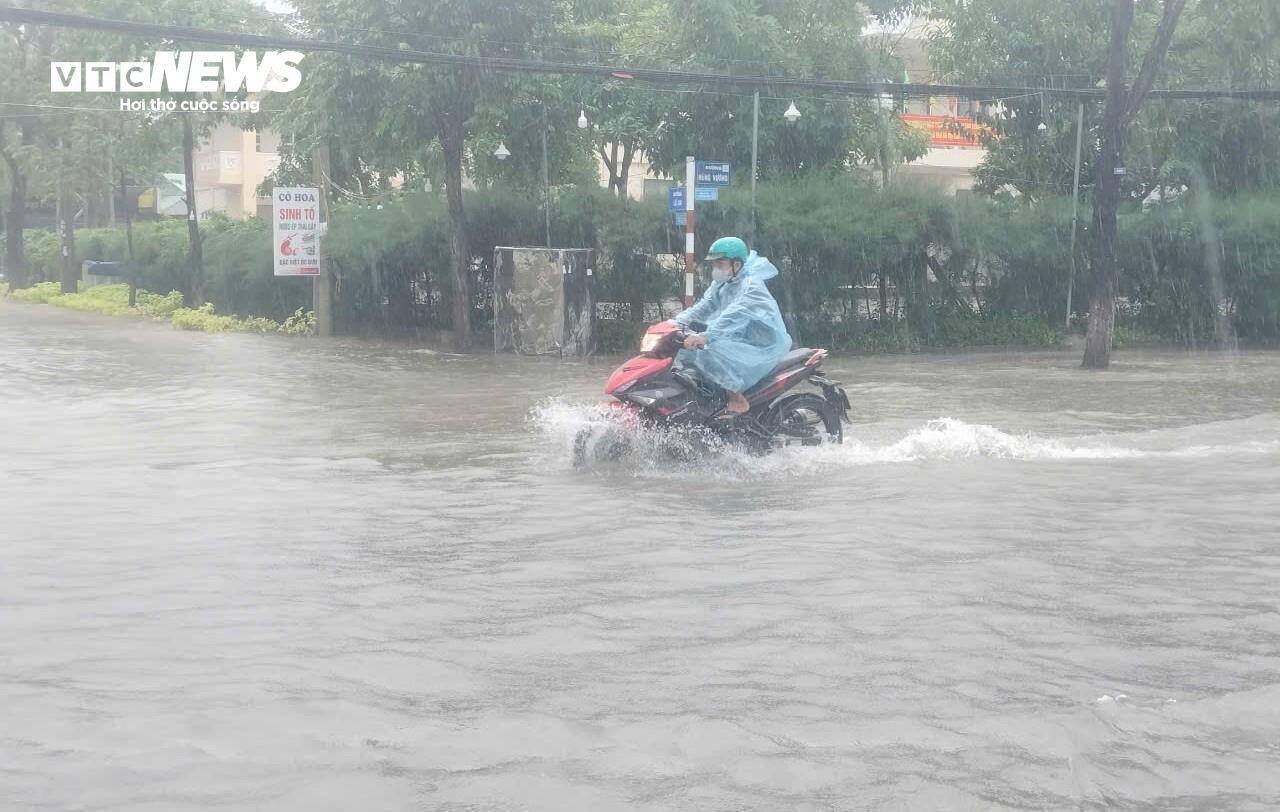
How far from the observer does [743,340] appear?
11.9 m

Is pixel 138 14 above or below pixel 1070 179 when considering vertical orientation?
above

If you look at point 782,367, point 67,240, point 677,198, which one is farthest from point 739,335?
point 67,240

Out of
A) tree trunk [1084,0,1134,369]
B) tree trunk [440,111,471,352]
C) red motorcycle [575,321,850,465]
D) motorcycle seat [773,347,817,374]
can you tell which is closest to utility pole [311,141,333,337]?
tree trunk [440,111,471,352]

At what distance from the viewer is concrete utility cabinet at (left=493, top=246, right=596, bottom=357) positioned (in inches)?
914

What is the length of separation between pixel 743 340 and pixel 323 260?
16782 mm

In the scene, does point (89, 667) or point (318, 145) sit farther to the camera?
point (318, 145)

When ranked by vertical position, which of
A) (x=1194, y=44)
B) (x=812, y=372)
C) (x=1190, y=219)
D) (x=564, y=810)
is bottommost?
(x=564, y=810)

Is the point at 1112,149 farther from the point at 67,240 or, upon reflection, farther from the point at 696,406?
the point at 67,240

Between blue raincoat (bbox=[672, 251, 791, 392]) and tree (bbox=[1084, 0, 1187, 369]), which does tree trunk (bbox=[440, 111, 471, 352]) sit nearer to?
tree (bbox=[1084, 0, 1187, 369])

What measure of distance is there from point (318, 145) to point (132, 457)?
15309 millimetres

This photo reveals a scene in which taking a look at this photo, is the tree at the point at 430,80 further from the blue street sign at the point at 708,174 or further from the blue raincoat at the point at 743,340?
the blue raincoat at the point at 743,340

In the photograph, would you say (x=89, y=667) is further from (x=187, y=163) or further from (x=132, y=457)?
(x=187, y=163)

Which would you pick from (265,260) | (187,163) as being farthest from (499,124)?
(187,163)

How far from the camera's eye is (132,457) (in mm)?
12555
